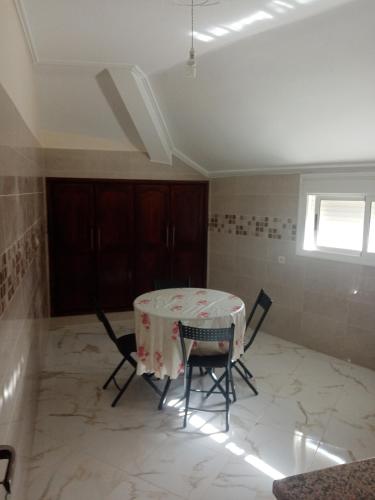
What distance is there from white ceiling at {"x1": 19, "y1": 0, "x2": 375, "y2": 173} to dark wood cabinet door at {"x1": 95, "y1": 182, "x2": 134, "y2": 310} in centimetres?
86

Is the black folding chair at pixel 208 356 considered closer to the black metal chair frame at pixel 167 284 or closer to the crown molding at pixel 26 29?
the black metal chair frame at pixel 167 284

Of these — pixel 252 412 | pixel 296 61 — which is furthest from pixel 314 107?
pixel 252 412

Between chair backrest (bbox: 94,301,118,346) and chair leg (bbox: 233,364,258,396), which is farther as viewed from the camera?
chair leg (bbox: 233,364,258,396)

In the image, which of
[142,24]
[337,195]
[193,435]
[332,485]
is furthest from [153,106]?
[332,485]

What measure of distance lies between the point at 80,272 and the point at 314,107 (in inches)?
127

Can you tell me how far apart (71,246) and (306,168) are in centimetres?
288

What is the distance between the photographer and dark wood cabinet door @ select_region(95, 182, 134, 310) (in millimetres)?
4562

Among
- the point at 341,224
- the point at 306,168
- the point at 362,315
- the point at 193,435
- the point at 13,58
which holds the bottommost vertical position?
the point at 193,435

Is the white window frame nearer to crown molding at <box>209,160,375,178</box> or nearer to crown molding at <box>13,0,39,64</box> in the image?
crown molding at <box>209,160,375,178</box>

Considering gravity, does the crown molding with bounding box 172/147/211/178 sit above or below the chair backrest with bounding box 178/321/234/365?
above

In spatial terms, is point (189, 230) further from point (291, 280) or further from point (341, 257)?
point (341, 257)

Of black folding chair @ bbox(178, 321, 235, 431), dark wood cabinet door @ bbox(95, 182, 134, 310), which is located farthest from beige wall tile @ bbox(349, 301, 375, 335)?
dark wood cabinet door @ bbox(95, 182, 134, 310)

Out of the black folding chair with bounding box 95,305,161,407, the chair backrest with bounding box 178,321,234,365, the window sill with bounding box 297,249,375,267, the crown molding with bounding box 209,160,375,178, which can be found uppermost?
the crown molding with bounding box 209,160,375,178

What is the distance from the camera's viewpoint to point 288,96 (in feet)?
9.38
